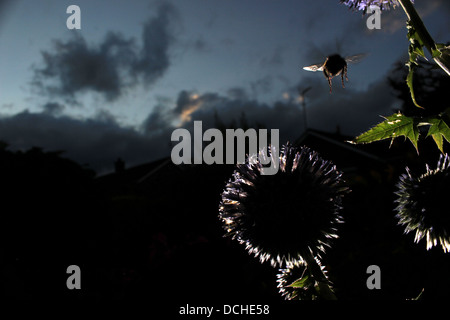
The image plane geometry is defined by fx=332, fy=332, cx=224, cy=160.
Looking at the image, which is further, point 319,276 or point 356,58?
point 356,58

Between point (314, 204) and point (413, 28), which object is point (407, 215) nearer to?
point (314, 204)

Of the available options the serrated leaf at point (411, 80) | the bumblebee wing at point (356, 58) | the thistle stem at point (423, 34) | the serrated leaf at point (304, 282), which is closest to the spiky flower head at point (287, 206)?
the serrated leaf at point (304, 282)

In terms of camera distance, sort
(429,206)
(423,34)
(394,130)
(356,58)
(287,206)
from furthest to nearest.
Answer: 1. (356,58)
2. (429,206)
3. (287,206)
4. (394,130)
5. (423,34)

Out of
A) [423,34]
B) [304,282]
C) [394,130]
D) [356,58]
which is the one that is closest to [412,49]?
[423,34]

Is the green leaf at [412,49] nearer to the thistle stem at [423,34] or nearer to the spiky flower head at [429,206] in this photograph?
the thistle stem at [423,34]

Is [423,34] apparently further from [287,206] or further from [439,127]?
[287,206]

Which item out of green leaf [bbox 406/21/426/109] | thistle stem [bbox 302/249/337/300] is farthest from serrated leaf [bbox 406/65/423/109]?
thistle stem [bbox 302/249/337/300]
